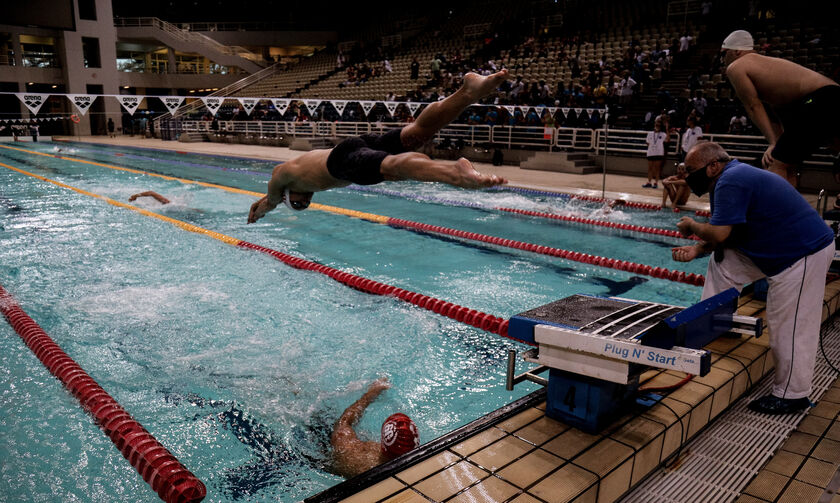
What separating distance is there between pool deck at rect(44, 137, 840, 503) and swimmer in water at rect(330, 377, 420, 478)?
28 cm

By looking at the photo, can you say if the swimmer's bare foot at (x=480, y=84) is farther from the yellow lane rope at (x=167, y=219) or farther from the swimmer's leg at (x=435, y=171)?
the yellow lane rope at (x=167, y=219)

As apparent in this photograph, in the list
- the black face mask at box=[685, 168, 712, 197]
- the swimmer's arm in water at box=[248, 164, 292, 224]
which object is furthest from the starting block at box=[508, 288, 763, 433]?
the swimmer's arm in water at box=[248, 164, 292, 224]

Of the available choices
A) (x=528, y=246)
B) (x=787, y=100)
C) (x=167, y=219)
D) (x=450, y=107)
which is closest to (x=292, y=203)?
(x=450, y=107)

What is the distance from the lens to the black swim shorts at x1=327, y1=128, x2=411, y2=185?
9.25 ft

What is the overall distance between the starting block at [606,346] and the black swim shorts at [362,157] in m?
1.14

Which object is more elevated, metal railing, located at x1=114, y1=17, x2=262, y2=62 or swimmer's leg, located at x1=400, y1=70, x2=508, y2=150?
metal railing, located at x1=114, y1=17, x2=262, y2=62

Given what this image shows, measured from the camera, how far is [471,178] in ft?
6.98

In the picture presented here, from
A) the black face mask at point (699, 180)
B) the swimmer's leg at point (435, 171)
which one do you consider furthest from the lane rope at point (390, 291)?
the black face mask at point (699, 180)

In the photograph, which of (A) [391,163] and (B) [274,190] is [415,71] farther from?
(A) [391,163]

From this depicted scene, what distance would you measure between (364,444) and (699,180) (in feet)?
6.09

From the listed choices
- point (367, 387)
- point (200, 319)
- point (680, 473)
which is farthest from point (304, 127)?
point (680, 473)

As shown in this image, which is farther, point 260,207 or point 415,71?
point 415,71

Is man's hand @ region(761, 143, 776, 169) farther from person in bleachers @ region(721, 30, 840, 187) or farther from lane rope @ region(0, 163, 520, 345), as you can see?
lane rope @ region(0, 163, 520, 345)

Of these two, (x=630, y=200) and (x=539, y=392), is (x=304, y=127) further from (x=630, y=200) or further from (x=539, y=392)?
(x=539, y=392)
